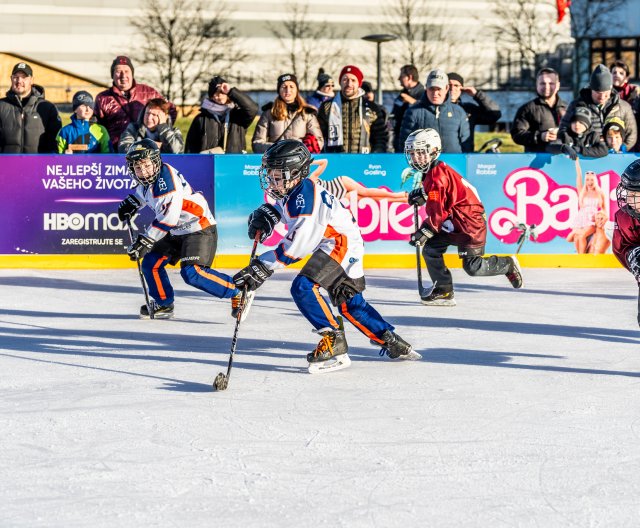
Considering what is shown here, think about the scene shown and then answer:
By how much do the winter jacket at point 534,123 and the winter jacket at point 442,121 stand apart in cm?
58

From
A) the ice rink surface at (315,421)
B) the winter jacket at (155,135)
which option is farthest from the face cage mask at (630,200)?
the winter jacket at (155,135)

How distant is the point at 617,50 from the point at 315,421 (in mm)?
33894

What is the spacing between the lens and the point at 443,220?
847 cm

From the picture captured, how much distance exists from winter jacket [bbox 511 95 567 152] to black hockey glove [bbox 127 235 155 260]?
14.9ft

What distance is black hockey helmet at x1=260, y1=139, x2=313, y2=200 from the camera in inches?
233

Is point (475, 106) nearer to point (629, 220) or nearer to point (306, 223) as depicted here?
point (629, 220)

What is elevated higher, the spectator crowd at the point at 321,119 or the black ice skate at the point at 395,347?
the spectator crowd at the point at 321,119

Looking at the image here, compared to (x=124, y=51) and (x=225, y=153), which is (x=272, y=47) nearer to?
(x=124, y=51)

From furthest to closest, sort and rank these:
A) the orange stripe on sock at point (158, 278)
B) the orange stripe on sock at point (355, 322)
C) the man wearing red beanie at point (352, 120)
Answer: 1. the man wearing red beanie at point (352, 120)
2. the orange stripe on sock at point (158, 278)
3. the orange stripe on sock at point (355, 322)

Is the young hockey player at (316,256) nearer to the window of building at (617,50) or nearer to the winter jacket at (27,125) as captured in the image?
the winter jacket at (27,125)

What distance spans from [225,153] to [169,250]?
2.81 meters

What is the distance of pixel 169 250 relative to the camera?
8164mm

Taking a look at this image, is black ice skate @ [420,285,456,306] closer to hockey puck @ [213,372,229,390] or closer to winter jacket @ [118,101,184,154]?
winter jacket @ [118,101,184,154]

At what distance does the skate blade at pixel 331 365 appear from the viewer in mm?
6098
